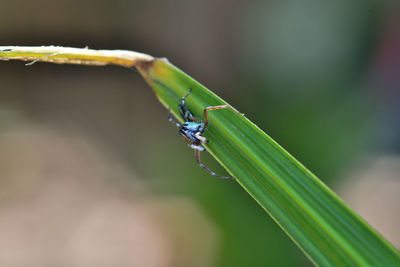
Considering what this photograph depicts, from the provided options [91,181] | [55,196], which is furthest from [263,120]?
[55,196]

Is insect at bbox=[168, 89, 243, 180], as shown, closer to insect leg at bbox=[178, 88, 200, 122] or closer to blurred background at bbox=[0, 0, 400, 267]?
insect leg at bbox=[178, 88, 200, 122]

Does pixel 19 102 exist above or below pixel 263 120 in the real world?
below

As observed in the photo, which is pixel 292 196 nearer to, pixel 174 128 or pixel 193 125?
pixel 193 125

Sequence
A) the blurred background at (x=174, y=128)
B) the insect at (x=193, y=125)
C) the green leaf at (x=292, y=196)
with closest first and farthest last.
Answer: the green leaf at (x=292, y=196)
the insect at (x=193, y=125)
the blurred background at (x=174, y=128)

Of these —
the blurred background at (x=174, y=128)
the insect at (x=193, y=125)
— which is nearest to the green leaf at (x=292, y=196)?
the insect at (x=193, y=125)

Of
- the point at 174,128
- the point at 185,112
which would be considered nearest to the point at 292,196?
the point at 185,112

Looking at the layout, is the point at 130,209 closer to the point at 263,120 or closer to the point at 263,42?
the point at 263,120

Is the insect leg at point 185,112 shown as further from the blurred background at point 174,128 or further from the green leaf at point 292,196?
the blurred background at point 174,128
